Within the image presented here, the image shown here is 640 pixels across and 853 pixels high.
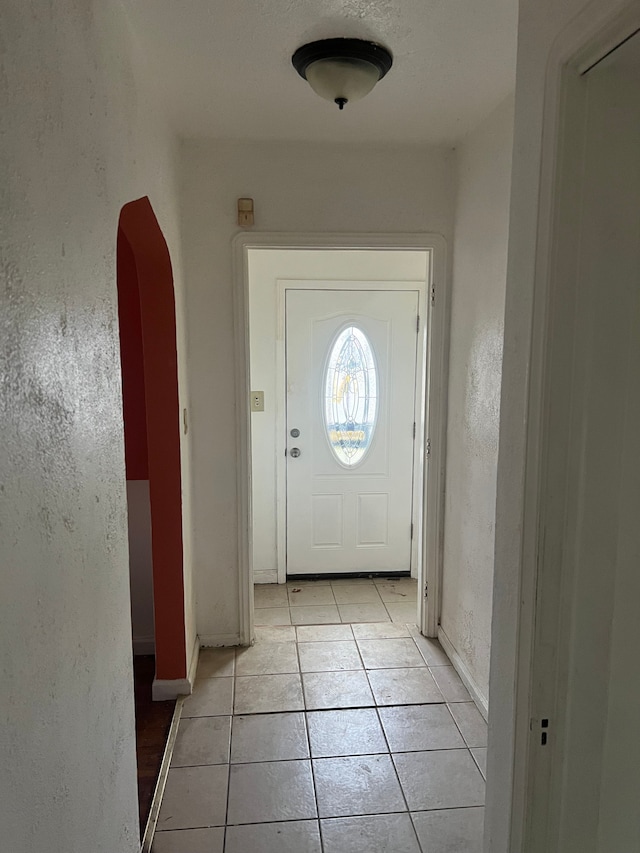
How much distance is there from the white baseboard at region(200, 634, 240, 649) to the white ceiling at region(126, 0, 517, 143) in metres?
2.45

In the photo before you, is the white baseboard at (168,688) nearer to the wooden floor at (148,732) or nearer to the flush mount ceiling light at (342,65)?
the wooden floor at (148,732)

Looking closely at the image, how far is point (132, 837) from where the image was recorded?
5.15ft

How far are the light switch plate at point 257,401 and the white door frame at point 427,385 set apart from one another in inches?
35.4

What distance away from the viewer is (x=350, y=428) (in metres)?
4.02

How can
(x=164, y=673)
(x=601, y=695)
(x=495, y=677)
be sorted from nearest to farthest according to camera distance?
(x=601, y=695) → (x=495, y=677) → (x=164, y=673)

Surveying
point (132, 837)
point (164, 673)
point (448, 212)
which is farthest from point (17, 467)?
point (448, 212)

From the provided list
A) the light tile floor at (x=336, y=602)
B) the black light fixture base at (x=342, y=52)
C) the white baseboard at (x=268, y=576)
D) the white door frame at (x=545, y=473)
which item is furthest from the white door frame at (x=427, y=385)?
the white door frame at (x=545, y=473)

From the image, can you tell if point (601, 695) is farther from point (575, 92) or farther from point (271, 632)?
point (271, 632)

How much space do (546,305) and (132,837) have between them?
165cm

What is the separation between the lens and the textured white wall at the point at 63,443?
857mm

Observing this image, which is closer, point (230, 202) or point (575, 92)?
point (575, 92)

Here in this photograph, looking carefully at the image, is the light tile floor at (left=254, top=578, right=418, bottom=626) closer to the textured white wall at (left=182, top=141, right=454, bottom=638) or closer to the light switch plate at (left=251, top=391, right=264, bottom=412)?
the textured white wall at (left=182, top=141, right=454, bottom=638)

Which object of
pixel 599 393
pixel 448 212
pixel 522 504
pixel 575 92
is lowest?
pixel 522 504

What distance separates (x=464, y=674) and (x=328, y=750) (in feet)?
2.63
